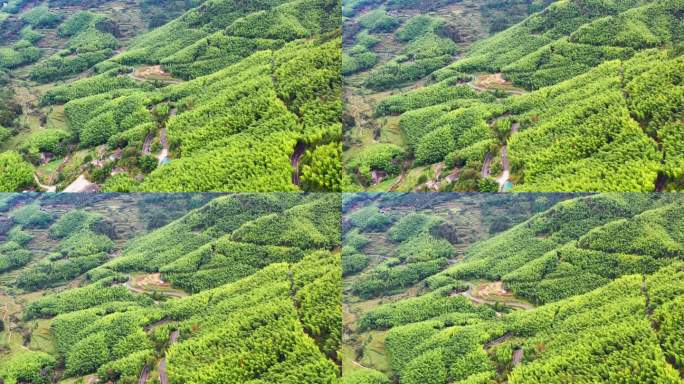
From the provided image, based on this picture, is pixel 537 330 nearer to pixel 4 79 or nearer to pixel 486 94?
pixel 486 94

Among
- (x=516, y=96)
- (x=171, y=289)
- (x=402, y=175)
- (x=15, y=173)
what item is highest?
(x=516, y=96)

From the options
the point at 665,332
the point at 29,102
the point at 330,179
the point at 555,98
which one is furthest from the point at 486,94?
the point at 29,102

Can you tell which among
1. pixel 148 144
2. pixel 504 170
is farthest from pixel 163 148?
pixel 504 170

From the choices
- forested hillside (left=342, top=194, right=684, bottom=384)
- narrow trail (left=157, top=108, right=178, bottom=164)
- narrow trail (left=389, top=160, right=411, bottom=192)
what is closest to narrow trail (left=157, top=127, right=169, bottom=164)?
narrow trail (left=157, top=108, right=178, bottom=164)

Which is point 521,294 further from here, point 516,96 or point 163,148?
point 163,148

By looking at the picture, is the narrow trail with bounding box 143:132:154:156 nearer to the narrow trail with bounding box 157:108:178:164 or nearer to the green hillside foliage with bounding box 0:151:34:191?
the narrow trail with bounding box 157:108:178:164

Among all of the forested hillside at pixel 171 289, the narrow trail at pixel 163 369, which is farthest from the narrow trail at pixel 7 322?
the narrow trail at pixel 163 369
